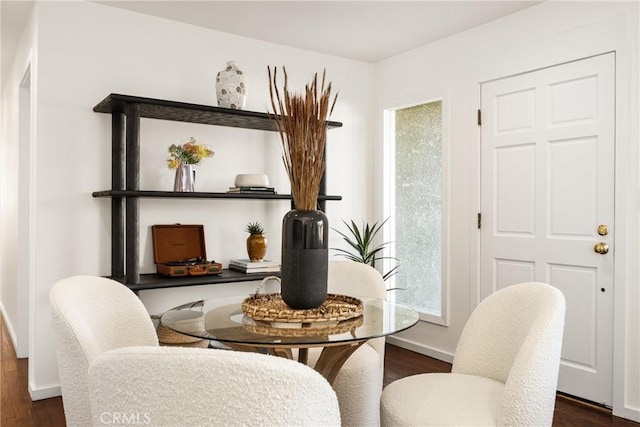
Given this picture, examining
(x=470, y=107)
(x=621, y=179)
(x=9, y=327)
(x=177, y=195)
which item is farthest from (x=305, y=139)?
(x=9, y=327)

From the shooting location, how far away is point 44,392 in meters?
2.95

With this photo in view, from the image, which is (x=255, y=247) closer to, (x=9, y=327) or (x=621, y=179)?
(x=621, y=179)

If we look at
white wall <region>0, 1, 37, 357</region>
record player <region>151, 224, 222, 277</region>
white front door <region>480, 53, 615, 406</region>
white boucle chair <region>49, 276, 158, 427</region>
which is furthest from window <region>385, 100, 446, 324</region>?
white wall <region>0, 1, 37, 357</region>

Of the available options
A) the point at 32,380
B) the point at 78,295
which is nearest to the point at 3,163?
the point at 32,380

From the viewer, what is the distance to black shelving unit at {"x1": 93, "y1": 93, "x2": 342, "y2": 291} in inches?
115

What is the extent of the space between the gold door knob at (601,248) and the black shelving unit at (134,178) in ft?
6.41

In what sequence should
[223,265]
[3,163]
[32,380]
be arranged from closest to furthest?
[32,380] → [223,265] → [3,163]

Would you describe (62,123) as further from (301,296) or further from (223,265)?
(301,296)

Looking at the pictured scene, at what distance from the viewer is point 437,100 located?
12.9ft

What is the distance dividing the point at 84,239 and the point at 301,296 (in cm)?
199

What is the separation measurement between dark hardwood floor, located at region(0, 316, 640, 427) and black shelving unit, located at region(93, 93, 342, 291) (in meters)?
0.80

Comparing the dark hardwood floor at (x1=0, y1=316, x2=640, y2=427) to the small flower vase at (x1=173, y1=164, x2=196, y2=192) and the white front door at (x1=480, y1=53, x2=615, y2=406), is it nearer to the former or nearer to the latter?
the white front door at (x1=480, y1=53, x2=615, y2=406)

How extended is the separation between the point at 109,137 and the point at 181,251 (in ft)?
2.88

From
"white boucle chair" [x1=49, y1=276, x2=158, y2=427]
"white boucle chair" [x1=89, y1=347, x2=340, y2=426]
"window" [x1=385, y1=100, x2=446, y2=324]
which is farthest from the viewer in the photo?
"window" [x1=385, y1=100, x2=446, y2=324]
